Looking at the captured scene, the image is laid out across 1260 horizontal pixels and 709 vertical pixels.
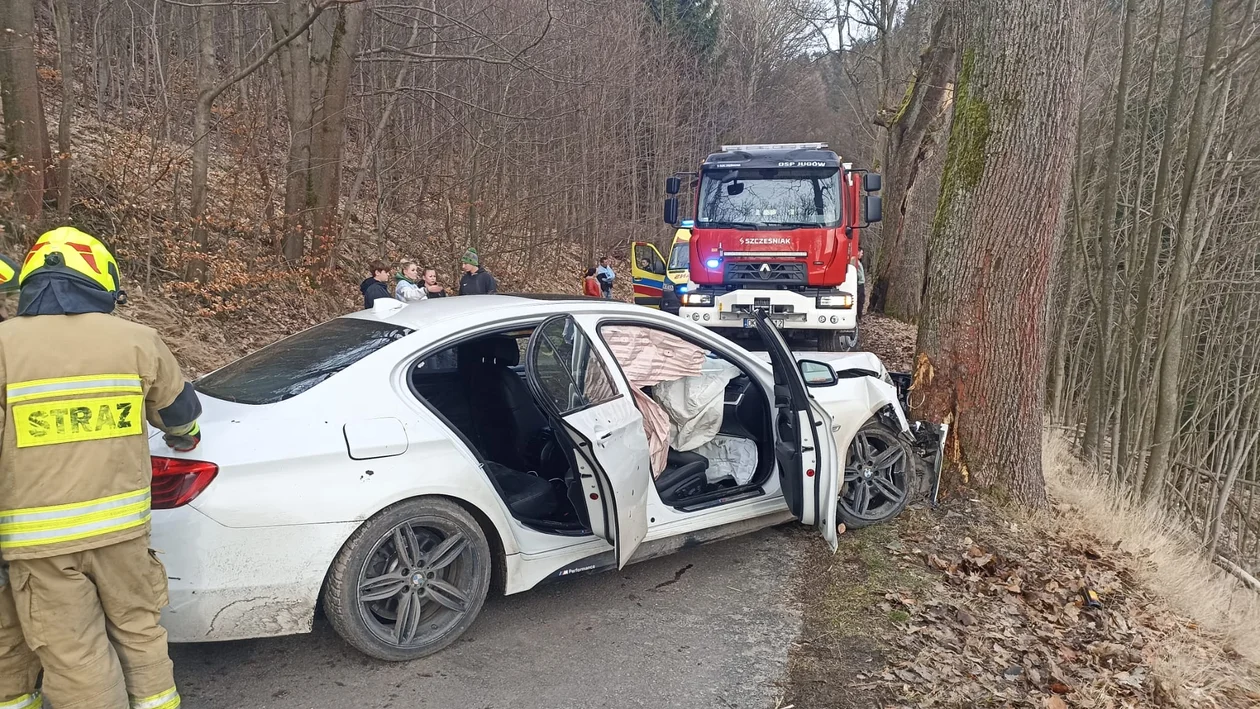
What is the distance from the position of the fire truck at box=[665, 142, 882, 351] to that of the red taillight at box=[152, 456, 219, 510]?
773 cm

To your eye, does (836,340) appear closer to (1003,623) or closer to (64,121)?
(1003,623)

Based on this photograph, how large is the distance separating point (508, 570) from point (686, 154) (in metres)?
28.1

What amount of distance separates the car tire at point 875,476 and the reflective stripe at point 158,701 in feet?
11.9

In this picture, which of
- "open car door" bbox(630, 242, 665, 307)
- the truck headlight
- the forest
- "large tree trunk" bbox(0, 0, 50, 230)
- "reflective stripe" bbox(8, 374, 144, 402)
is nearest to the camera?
"reflective stripe" bbox(8, 374, 144, 402)

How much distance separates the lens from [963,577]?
177 inches

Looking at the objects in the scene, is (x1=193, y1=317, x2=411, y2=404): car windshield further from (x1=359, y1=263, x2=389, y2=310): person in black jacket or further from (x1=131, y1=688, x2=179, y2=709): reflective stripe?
(x1=359, y1=263, x2=389, y2=310): person in black jacket

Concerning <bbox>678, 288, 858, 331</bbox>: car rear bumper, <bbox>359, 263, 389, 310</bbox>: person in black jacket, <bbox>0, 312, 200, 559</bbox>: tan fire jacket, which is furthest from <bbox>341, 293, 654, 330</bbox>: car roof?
<bbox>678, 288, 858, 331</bbox>: car rear bumper

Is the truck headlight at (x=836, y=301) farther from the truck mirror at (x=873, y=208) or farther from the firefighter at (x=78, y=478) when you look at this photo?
the firefighter at (x=78, y=478)

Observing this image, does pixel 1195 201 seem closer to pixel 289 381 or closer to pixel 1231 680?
pixel 1231 680

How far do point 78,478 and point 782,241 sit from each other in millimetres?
8918

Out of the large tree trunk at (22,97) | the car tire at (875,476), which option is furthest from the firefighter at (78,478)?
the large tree trunk at (22,97)

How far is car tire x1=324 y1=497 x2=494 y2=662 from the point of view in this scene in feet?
10.2

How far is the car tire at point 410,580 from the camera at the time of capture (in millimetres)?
3111

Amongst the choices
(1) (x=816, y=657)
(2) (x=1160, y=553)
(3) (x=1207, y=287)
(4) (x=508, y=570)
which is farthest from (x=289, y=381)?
(3) (x=1207, y=287)
